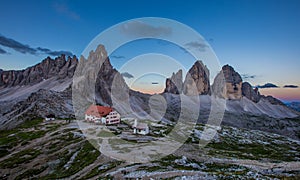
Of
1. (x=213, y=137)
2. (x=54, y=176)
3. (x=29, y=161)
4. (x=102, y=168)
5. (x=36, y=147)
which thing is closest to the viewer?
(x=102, y=168)

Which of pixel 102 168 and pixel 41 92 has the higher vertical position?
pixel 41 92

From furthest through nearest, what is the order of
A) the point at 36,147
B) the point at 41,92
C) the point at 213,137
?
the point at 41,92, the point at 213,137, the point at 36,147

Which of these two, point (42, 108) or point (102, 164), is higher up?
point (42, 108)

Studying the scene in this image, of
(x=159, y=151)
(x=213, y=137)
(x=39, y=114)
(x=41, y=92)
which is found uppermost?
(x=41, y=92)

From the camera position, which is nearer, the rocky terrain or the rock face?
the rocky terrain

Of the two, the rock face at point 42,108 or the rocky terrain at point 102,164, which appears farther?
the rock face at point 42,108

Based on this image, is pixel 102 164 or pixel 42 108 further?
pixel 42 108

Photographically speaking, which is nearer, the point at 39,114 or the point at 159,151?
the point at 159,151

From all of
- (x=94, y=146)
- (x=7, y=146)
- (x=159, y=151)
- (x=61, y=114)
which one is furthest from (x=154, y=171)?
(x=61, y=114)

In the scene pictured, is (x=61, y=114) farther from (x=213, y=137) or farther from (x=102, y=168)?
(x=102, y=168)

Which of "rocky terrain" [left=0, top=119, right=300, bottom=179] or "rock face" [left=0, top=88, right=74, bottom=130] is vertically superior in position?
"rock face" [left=0, top=88, right=74, bottom=130]

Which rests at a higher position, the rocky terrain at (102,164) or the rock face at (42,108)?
the rock face at (42,108)
